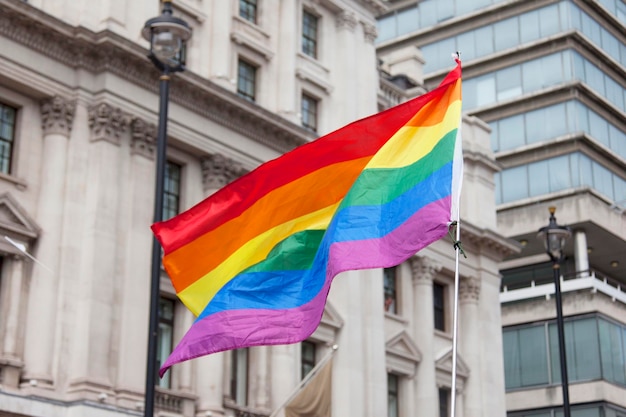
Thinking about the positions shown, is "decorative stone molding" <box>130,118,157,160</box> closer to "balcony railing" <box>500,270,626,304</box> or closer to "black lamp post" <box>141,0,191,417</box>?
"black lamp post" <box>141,0,191,417</box>

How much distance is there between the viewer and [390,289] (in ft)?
147

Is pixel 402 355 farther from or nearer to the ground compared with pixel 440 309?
nearer to the ground

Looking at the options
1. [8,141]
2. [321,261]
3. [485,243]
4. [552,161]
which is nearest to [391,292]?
[485,243]

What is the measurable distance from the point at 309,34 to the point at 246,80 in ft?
14.5

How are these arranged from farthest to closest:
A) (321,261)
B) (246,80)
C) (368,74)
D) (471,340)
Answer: (471,340), (368,74), (246,80), (321,261)

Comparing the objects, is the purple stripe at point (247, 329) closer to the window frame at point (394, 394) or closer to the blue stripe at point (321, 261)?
the blue stripe at point (321, 261)

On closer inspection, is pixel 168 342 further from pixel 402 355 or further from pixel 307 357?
pixel 402 355

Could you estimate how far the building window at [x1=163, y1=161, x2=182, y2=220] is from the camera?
117ft

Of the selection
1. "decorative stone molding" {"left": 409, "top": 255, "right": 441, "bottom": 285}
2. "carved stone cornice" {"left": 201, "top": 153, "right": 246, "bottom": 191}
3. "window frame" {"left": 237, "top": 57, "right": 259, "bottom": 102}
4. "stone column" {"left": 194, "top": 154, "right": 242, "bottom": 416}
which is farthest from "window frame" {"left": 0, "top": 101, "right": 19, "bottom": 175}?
"decorative stone molding" {"left": 409, "top": 255, "right": 441, "bottom": 285}

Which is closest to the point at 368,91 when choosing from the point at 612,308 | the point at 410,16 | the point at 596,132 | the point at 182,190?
Answer: the point at 182,190

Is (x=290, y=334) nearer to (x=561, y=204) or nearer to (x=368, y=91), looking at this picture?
(x=368, y=91)

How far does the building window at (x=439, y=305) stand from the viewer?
47.1 m

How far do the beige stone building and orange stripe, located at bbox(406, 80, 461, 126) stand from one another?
14.5m

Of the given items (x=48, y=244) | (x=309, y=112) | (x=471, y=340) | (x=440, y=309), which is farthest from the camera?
(x=471, y=340)
